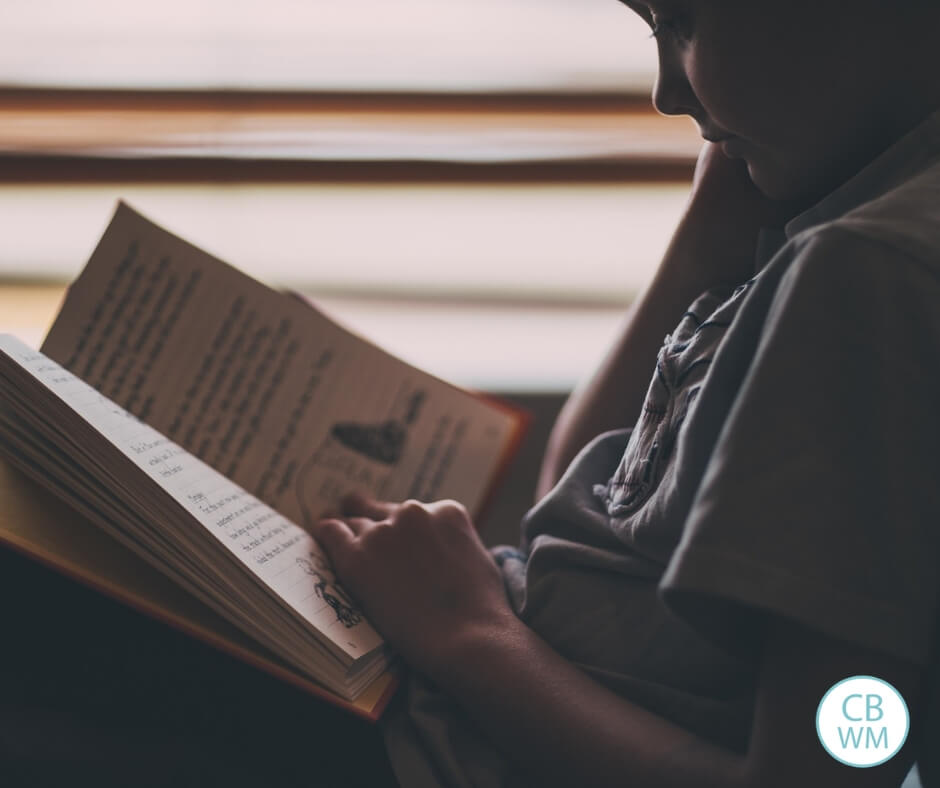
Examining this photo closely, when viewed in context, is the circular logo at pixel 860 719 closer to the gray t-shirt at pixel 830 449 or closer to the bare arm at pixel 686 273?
the gray t-shirt at pixel 830 449

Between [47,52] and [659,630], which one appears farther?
[47,52]

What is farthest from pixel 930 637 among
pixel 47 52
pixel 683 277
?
pixel 47 52

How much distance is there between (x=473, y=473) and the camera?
30.9 inches

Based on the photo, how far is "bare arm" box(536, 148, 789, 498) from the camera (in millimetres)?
718

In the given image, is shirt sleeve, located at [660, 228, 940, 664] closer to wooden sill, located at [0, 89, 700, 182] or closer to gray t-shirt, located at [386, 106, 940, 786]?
gray t-shirt, located at [386, 106, 940, 786]

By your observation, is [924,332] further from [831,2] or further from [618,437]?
[618,437]

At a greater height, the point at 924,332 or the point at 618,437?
the point at 924,332

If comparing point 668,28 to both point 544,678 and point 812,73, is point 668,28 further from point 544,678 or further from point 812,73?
point 544,678

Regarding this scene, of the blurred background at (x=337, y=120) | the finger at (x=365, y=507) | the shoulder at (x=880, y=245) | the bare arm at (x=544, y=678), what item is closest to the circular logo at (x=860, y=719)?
the bare arm at (x=544, y=678)

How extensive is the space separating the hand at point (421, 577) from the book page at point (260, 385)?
107 mm

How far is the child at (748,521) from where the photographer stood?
0.35 metres

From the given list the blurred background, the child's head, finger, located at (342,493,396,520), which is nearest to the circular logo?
the child's head

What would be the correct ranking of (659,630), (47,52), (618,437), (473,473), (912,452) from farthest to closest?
1. (47,52)
2. (473,473)
3. (618,437)
4. (659,630)
5. (912,452)

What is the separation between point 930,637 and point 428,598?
305mm
